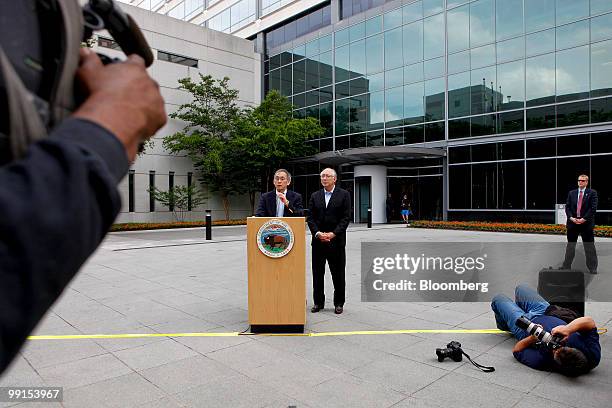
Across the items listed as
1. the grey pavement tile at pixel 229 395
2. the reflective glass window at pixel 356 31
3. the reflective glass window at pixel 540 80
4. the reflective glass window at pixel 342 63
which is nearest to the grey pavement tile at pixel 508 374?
the grey pavement tile at pixel 229 395

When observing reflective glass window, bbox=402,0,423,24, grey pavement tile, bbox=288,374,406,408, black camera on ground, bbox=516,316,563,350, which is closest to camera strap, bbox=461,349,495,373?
black camera on ground, bbox=516,316,563,350

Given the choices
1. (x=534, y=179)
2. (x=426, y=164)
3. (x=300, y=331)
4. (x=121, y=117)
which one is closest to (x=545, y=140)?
(x=534, y=179)

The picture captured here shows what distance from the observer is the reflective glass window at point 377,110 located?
93.3 ft

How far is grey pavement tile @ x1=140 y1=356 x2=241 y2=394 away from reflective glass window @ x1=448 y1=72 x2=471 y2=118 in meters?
23.9

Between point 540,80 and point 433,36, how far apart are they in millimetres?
6782

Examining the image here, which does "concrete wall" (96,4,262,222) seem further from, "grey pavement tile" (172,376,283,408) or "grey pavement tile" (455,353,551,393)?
"grey pavement tile" (455,353,551,393)

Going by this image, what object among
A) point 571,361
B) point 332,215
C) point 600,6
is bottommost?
point 571,361

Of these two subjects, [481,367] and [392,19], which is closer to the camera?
[481,367]

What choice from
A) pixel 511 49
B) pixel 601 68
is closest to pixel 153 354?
pixel 601 68

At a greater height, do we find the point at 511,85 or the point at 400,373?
the point at 511,85

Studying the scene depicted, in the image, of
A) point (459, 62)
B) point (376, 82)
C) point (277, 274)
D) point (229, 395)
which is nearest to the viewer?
point (229, 395)

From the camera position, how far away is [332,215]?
6688mm

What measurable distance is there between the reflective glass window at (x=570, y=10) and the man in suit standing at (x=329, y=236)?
2081cm

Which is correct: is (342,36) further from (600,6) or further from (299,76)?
(600,6)
